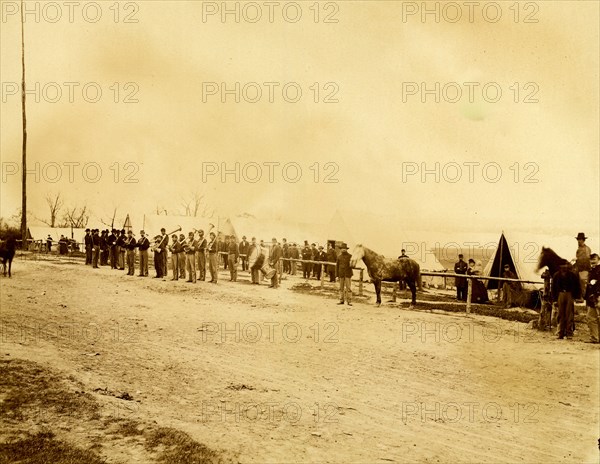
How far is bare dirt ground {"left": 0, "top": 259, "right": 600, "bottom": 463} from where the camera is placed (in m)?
5.32

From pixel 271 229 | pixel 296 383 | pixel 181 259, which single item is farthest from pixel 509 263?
pixel 271 229

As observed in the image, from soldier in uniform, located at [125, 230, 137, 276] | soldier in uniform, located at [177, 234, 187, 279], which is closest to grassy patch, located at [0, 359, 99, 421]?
Result: soldier in uniform, located at [177, 234, 187, 279]

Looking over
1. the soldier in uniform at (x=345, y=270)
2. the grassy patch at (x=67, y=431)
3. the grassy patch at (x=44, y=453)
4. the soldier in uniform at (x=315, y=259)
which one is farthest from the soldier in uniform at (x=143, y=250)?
the grassy patch at (x=44, y=453)

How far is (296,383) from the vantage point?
281 inches

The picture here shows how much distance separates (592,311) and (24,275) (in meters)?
16.6

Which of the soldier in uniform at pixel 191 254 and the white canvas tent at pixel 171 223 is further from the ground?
the white canvas tent at pixel 171 223

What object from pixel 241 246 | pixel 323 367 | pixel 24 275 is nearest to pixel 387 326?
pixel 323 367

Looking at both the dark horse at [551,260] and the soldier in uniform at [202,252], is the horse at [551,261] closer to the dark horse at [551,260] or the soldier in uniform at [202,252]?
the dark horse at [551,260]

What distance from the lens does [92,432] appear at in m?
5.31

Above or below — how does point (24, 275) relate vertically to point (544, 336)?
above

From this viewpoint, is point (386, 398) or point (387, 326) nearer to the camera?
point (386, 398)

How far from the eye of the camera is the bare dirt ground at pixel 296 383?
209 inches

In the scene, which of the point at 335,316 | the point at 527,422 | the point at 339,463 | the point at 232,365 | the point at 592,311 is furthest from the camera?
the point at 335,316

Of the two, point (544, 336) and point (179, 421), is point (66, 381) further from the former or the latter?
point (544, 336)
